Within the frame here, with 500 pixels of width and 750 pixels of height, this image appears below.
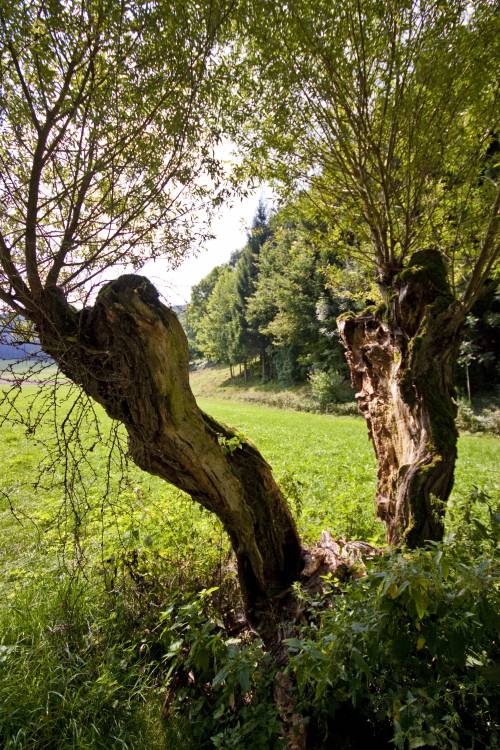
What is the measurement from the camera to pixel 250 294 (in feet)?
132

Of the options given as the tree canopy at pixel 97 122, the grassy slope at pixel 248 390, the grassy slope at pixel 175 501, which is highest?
the tree canopy at pixel 97 122

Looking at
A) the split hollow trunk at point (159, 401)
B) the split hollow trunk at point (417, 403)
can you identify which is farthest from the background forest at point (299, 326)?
the split hollow trunk at point (417, 403)

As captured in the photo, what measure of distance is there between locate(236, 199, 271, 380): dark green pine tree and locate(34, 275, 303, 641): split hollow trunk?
3613cm

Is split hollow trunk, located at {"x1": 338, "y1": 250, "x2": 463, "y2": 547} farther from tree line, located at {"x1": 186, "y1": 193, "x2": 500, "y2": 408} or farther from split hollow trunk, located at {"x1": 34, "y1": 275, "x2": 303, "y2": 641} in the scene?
tree line, located at {"x1": 186, "y1": 193, "x2": 500, "y2": 408}

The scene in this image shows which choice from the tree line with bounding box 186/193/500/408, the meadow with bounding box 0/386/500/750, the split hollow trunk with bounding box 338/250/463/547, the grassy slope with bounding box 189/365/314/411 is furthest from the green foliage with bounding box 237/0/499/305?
the grassy slope with bounding box 189/365/314/411

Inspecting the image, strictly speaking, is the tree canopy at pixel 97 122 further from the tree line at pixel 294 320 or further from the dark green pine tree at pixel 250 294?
the dark green pine tree at pixel 250 294

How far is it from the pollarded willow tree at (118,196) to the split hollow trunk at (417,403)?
1.39 meters

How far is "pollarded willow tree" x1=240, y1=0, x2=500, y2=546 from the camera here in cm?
294

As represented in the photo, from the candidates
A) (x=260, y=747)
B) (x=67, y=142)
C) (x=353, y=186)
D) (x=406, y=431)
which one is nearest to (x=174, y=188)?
(x=67, y=142)

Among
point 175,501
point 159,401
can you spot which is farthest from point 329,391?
point 159,401

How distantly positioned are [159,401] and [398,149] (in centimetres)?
401

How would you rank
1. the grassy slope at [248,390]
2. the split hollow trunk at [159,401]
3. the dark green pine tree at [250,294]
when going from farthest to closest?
1. the dark green pine tree at [250,294]
2. the grassy slope at [248,390]
3. the split hollow trunk at [159,401]

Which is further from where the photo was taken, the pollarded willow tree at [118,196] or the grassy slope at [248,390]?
the grassy slope at [248,390]

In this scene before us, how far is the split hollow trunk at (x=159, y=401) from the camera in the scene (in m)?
2.26
